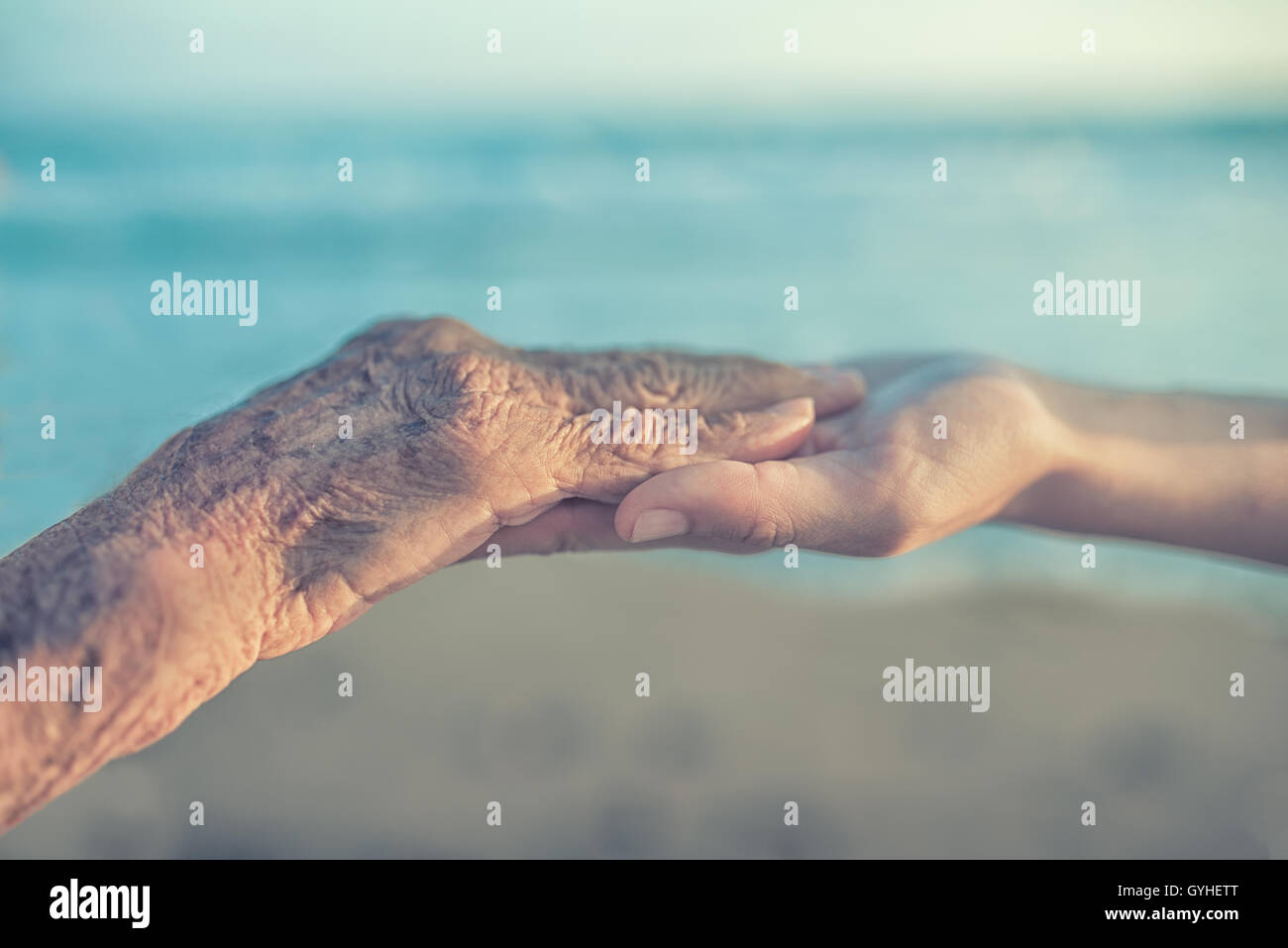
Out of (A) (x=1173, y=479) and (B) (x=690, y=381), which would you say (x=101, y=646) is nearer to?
(B) (x=690, y=381)

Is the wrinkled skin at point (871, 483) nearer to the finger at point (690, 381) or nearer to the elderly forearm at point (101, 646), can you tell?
the finger at point (690, 381)

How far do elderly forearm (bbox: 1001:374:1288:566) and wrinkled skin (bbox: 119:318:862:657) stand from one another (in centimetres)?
85

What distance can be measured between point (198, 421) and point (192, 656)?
0.75 metres

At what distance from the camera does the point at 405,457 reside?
7.14 feet

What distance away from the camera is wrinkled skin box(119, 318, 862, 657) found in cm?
209

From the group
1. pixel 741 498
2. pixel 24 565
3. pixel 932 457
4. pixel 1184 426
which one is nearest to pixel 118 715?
pixel 24 565

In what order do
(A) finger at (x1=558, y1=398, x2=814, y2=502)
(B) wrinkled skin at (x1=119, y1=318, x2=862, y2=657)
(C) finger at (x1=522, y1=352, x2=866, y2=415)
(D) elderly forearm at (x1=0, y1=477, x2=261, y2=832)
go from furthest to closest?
1. (C) finger at (x1=522, y1=352, x2=866, y2=415)
2. (A) finger at (x1=558, y1=398, x2=814, y2=502)
3. (B) wrinkled skin at (x1=119, y1=318, x2=862, y2=657)
4. (D) elderly forearm at (x1=0, y1=477, x2=261, y2=832)

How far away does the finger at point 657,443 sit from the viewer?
90.0 inches

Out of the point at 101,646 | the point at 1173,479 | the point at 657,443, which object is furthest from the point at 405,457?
the point at 1173,479

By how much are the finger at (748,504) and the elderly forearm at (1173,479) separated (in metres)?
0.77

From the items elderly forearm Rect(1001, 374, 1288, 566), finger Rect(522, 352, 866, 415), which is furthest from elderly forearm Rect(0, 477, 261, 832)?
elderly forearm Rect(1001, 374, 1288, 566)

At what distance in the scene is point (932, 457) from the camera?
Answer: 226cm

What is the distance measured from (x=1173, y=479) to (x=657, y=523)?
1.62 m

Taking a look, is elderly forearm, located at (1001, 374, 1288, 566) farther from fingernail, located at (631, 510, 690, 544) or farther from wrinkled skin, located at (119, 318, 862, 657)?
fingernail, located at (631, 510, 690, 544)
